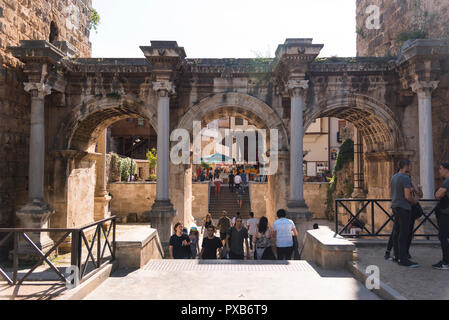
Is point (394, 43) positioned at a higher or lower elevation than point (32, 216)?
higher

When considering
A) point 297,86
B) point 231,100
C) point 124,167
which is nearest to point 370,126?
point 297,86

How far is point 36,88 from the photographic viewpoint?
9172 mm

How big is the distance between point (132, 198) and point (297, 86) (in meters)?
14.0

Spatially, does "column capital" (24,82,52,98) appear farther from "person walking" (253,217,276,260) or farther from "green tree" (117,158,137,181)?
"green tree" (117,158,137,181)

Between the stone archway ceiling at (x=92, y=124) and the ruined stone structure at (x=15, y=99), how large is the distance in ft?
5.22

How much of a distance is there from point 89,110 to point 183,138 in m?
3.27

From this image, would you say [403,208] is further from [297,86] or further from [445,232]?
[297,86]

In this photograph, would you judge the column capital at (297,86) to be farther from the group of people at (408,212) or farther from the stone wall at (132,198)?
the stone wall at (132,198)

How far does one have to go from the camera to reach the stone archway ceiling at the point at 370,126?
10929mm

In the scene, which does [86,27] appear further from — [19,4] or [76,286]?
[76,286]

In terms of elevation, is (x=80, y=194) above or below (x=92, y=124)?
below

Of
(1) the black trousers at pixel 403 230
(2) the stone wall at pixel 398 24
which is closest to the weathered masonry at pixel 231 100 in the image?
(2) the stone wall at pixel 398 24

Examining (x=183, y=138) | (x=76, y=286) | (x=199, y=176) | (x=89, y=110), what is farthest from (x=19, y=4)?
(x=199, y=176)

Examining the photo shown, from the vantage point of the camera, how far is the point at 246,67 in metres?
10.6
